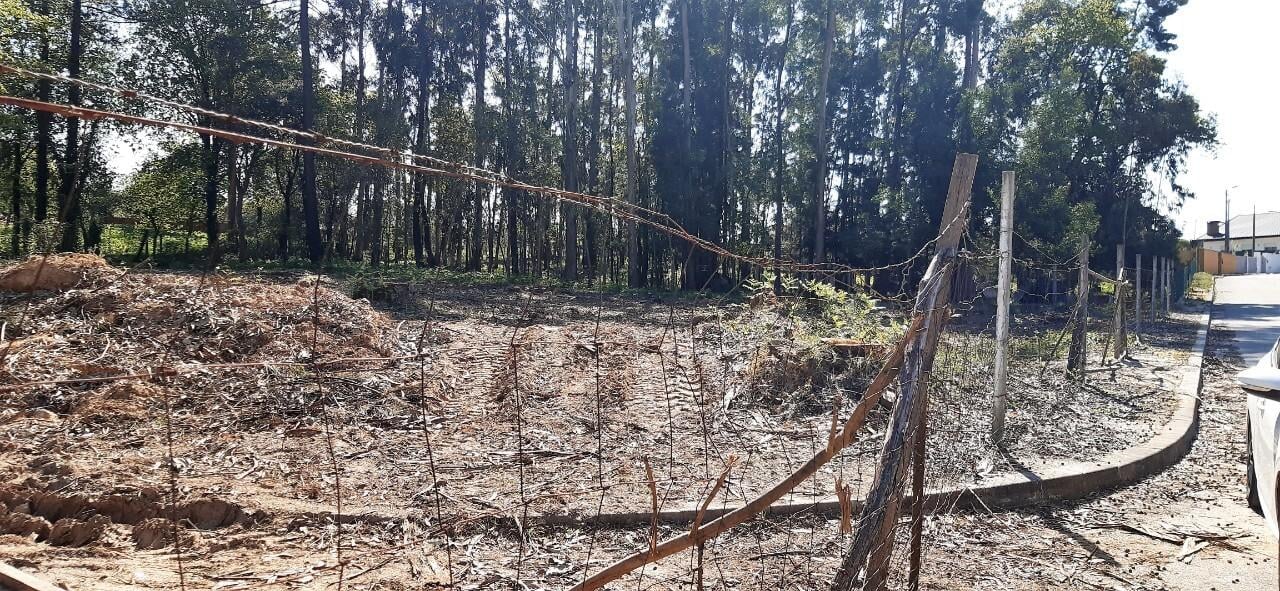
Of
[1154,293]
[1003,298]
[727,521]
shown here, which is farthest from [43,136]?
[1154,293]

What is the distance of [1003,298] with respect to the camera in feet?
17.0

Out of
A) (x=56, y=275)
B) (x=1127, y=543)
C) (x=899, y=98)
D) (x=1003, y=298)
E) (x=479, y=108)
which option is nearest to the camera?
(x=1127, y=543)

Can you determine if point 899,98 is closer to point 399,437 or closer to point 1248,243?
point 399,437

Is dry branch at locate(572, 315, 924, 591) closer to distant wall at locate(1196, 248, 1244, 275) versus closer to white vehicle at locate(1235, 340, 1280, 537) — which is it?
white vehicle at locate(1235, 340, 1280, 537)

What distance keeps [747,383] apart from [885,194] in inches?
795

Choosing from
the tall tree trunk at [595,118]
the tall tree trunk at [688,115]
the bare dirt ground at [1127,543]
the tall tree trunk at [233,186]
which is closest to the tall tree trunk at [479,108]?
the tall tree trunk at [595,118]

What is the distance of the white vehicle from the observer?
9.18 feet

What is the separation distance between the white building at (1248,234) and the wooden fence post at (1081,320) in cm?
7603

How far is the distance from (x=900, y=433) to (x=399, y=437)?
4.00m

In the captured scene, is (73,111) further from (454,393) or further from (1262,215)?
(1262,215)

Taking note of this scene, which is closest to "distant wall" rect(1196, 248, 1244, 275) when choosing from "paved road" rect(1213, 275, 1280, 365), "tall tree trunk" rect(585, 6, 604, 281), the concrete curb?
"paved road" rect(1213, 275, 1280, 365)

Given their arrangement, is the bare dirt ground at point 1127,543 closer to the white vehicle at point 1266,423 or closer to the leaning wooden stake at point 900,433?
the white vehicle at point 1266,423

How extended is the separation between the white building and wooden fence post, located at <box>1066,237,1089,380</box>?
249 feet

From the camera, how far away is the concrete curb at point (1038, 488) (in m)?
3.99
